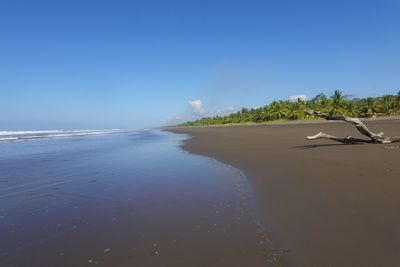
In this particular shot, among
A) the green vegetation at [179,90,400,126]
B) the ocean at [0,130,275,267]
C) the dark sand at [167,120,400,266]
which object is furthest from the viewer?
the green vegetation at [179,90,400,126]

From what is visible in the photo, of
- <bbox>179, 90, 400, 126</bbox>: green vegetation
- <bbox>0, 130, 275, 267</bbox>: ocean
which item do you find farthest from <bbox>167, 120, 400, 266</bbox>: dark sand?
<bbox>179, 90, 400, 126</bbox>: green vegetation

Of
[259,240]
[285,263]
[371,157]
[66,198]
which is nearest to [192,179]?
[66,198]

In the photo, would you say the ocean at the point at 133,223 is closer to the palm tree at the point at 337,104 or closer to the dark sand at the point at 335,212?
the dark sand at the point at 335,212

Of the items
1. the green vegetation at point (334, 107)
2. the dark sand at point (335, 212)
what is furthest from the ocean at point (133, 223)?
the green vegetation at point (334, 107)

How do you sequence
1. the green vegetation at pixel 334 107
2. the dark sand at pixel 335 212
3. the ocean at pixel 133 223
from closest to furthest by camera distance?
the dark sand at pixel 335 212
the ocean at pixel 133 223
the green vegetation at pixel 334 107

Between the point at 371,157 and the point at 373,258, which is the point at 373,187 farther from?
the point at 371,157

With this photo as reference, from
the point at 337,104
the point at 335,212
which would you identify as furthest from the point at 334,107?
the point at 335,212

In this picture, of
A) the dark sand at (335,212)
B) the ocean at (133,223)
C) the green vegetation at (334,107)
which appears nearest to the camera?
the dark sand at (335,212)

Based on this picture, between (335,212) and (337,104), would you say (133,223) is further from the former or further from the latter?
(337,104)

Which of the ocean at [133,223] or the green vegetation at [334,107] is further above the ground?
the green vegetation at [334,107]

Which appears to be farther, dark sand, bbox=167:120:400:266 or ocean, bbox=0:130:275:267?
ocean, bbox=0:130:275:267

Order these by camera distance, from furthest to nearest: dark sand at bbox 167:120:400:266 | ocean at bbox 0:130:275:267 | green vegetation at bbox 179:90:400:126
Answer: green vegetation at bbox 179:90:400:126 < ocean at bbox 0:130:275:267 < dark sand at bbox 167:120:400:266

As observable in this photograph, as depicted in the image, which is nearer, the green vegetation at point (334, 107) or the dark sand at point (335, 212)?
the dark sand at point (335, 212)

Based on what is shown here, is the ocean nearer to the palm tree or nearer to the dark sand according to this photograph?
the dark sand
